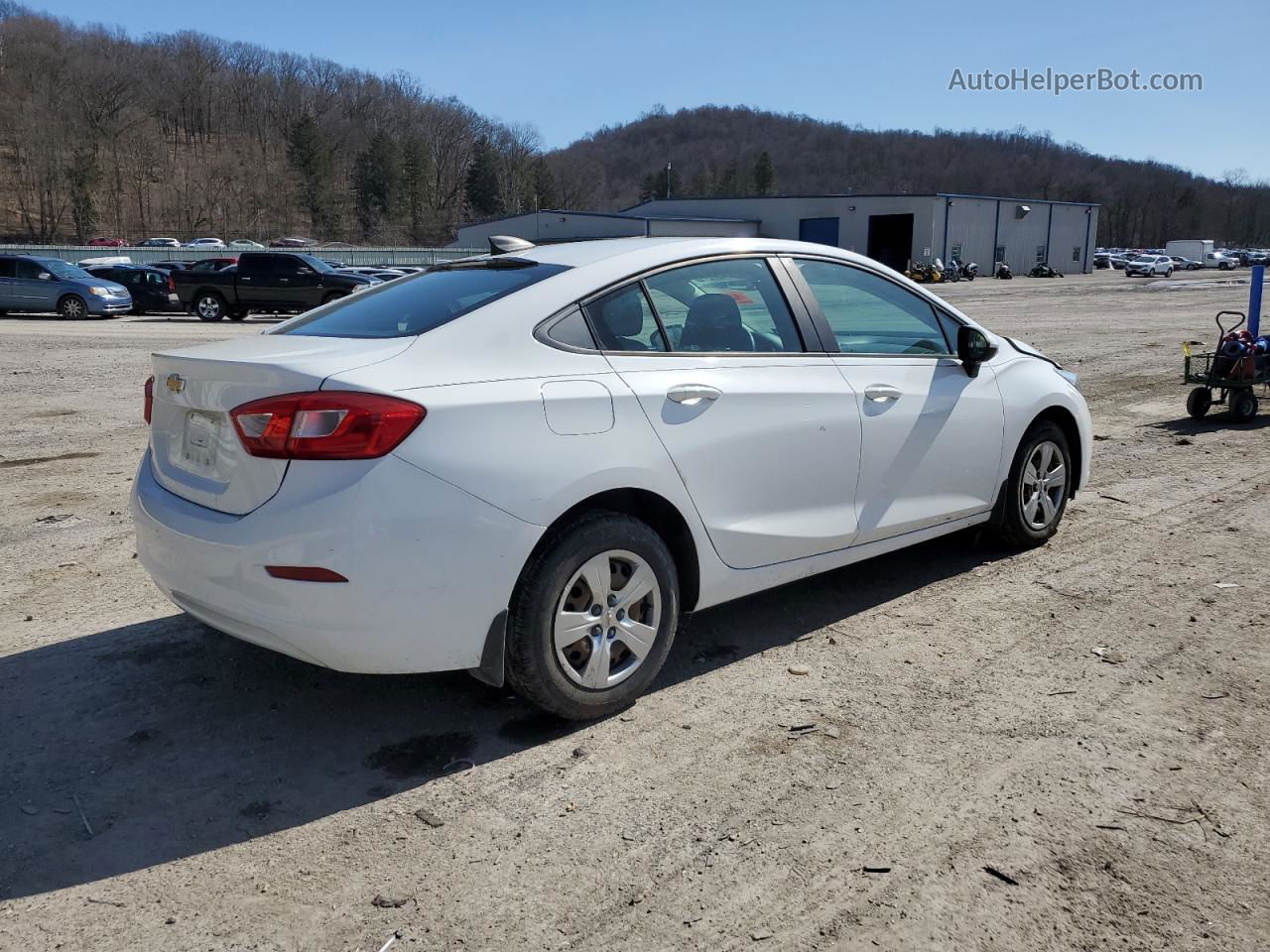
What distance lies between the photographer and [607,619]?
356 cm

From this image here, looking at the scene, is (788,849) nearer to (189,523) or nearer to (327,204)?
(189,523)

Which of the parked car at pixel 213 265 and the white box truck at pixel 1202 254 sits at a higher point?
the white box truck at pixel 1202 254

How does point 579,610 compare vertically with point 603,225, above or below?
below

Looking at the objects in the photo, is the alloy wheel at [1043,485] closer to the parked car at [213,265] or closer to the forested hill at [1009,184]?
the parked car at [213,265]

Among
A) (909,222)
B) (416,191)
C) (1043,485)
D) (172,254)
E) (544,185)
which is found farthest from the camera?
(544,185)

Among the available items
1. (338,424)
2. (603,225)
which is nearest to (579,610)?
(338,424)

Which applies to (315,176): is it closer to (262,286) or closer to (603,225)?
(603,225)

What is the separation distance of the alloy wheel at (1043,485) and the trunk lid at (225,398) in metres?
3.65

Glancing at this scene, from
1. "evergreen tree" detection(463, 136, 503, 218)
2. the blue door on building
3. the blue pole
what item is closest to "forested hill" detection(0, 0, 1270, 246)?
"evergreen tree" detection(463, 136, 503, 218)

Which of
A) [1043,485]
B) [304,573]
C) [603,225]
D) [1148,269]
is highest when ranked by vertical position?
[603,225]

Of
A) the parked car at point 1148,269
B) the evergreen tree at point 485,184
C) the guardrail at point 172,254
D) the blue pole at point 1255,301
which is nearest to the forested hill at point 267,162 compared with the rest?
the evergreen tree at point 485,184

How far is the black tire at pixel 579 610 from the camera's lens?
3.34 m

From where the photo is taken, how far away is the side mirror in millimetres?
4996

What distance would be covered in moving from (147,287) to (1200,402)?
2710 centimetres
